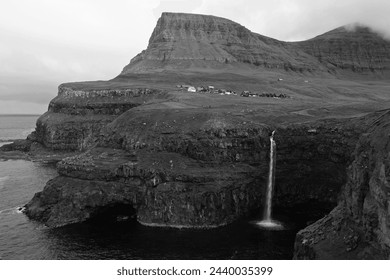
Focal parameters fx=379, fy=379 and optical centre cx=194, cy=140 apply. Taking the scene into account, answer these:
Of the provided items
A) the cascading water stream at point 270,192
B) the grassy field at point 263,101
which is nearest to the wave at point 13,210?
the grassy field at point 263,101

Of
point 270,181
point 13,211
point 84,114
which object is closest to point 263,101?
point 270,181

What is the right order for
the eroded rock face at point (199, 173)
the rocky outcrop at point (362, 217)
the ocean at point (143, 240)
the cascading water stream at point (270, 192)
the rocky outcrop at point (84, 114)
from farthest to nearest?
1. the rocky outcrop at point (84, 114)
2. the eroded rock face at point (199, 173)
3. the cascading water stream at point (270, 192)
4. the ocean at point (143, 240)
5. the rocky outcrop at point (362, 217)

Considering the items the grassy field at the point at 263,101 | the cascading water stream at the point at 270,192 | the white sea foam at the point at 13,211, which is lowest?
the white sea foam at the point at 13,211

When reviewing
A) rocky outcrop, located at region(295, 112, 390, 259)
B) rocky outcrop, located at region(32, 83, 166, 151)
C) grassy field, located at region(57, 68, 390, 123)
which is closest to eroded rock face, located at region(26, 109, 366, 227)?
grassy field, located at region(57, 68, 390, 123)

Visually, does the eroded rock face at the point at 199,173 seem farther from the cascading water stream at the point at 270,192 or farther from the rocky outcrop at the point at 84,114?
the rocky outcrop at the point at 84,114

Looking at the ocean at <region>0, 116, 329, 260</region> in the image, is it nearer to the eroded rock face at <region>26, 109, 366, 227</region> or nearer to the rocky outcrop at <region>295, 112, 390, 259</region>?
the eroded rock face at <region>26, 109, 366, 227</region>

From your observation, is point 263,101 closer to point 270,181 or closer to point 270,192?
point 270,181
